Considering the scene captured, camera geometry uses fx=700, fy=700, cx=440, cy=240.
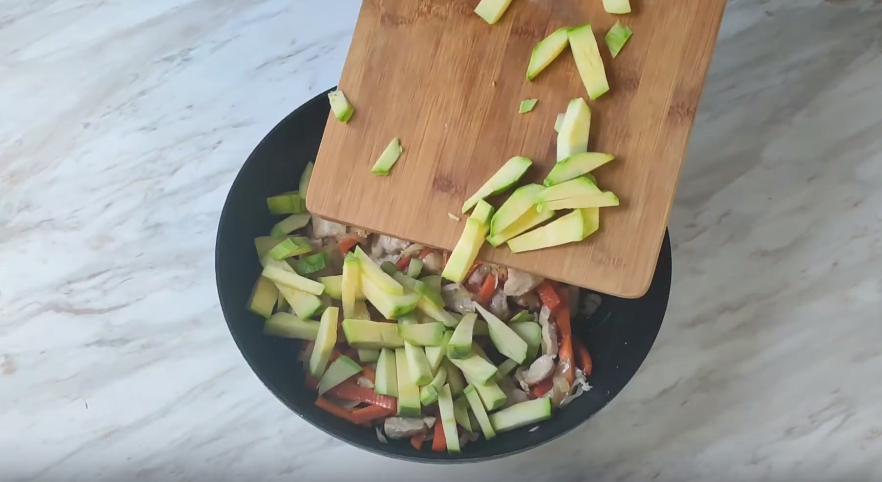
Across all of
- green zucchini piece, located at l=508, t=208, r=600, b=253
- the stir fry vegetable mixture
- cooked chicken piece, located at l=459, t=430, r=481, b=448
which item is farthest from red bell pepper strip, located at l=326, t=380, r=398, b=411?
green zucchini piece, located at l=508, t=208, r=600, b=253

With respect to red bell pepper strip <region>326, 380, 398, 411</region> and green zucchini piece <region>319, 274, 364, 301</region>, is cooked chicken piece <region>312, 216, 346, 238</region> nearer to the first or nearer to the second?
green zucchini piece <region>319, 274, 364, 301</region>

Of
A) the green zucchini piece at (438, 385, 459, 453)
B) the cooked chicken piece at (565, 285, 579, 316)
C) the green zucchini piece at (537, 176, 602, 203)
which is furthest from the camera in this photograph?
the cooked chicken piece at (565, 285, 579, 316)

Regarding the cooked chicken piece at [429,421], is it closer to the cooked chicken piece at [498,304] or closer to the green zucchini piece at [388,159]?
the cooked chicken piece at [498,304]

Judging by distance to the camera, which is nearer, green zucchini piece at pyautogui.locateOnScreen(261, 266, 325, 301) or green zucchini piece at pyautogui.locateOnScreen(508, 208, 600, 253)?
green zucchini piece at pyautogui.locateOnScreen(508, 208, 600, 253)

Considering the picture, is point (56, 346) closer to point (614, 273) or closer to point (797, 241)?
point (614, 273)

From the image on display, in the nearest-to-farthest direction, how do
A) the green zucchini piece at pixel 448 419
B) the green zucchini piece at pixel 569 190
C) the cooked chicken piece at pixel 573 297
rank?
the green zucchini piece at pixel 569 190 → the green zucchini piece at pixel 448 419 → the cooked chicken piece at pixel 573 297

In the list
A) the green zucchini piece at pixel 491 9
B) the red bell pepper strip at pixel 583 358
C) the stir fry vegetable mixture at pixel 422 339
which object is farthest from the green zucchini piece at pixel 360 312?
the green zucchini piece at pixel 491 9

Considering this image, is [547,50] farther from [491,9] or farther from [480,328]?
[480,328]

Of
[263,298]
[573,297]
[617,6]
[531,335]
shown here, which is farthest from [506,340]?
[617,6]
